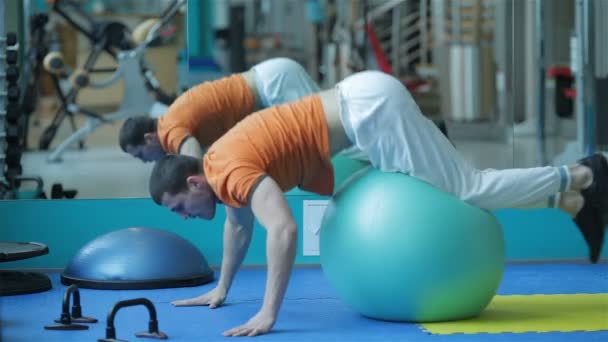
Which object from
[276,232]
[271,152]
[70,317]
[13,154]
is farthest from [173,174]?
[13,154]

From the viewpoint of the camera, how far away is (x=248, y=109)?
16.1 feet

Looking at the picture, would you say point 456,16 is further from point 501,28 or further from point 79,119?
point 79,119

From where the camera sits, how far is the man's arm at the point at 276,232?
330 cm

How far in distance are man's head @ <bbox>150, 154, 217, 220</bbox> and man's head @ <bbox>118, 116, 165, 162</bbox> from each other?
1440 mm

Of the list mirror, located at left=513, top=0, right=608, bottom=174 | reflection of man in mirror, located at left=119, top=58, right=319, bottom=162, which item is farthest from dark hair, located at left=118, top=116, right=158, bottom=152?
mirror, located at left=513, top=0, right=608, bottom=174

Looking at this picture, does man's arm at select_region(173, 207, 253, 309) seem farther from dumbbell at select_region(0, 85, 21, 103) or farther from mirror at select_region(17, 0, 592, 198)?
dumbbell at select_region(0, 85, 21, 103)

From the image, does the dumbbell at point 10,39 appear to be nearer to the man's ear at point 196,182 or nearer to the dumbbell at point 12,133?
the dumbbell at point 12,133

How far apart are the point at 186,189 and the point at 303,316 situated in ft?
2.67

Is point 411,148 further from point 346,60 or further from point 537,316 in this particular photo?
point 346,60

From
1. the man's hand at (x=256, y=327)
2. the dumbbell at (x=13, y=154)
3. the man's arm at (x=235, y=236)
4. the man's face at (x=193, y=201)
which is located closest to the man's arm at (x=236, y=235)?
the man's arm at (x=235, y=236)

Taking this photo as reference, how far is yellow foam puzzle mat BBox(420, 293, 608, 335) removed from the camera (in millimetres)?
3531

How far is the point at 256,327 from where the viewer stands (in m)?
3.44

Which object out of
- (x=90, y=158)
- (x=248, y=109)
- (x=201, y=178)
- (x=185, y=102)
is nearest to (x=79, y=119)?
(x=90, y=158)

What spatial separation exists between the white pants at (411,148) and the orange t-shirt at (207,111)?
130 centimetres
